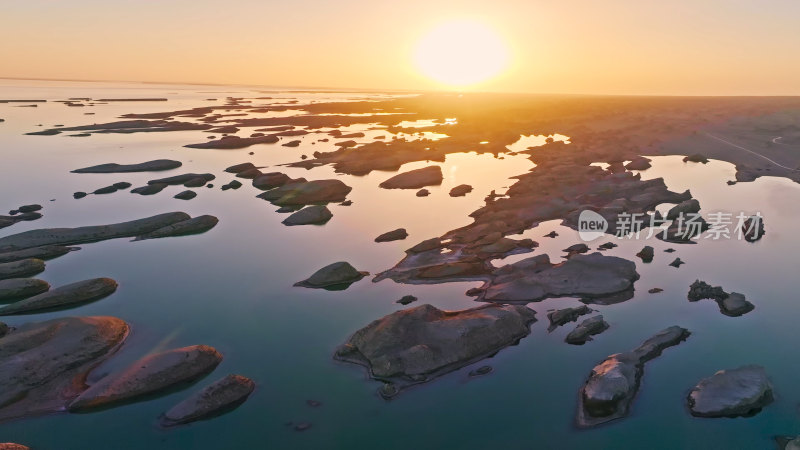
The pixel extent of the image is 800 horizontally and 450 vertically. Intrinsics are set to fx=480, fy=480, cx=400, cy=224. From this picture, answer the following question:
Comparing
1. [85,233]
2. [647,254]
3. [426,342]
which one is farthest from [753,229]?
[85,233]

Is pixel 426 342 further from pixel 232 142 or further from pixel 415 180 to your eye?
pixel 232 142

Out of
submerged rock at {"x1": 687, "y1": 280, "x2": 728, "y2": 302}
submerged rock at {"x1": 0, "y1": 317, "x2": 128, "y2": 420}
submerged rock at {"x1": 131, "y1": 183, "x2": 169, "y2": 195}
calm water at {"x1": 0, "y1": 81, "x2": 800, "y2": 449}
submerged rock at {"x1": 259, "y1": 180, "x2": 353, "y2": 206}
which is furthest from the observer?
submerged rock at {"x1": 131, "y1": 183, "x2": 169, "y2": 195}

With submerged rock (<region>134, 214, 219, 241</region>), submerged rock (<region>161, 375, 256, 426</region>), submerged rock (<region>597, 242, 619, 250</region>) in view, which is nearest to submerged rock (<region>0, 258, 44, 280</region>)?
submerged rock (<region>134, 214, 219, 241</region>)

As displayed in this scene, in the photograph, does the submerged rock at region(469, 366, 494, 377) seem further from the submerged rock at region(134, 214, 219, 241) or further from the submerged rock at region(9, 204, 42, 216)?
the submerged rock at region(9, 204, 42, 216)

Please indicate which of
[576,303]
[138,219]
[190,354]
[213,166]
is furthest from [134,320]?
[213,166]

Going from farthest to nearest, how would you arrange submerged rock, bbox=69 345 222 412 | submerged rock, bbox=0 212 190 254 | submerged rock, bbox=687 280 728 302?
submerged rock, bbox=0 212 190 254, submerged rock, bbox=687 280 728 302, submerged rock, bbox=69 345 222 412

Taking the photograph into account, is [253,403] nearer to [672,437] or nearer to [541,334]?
[541,334]
